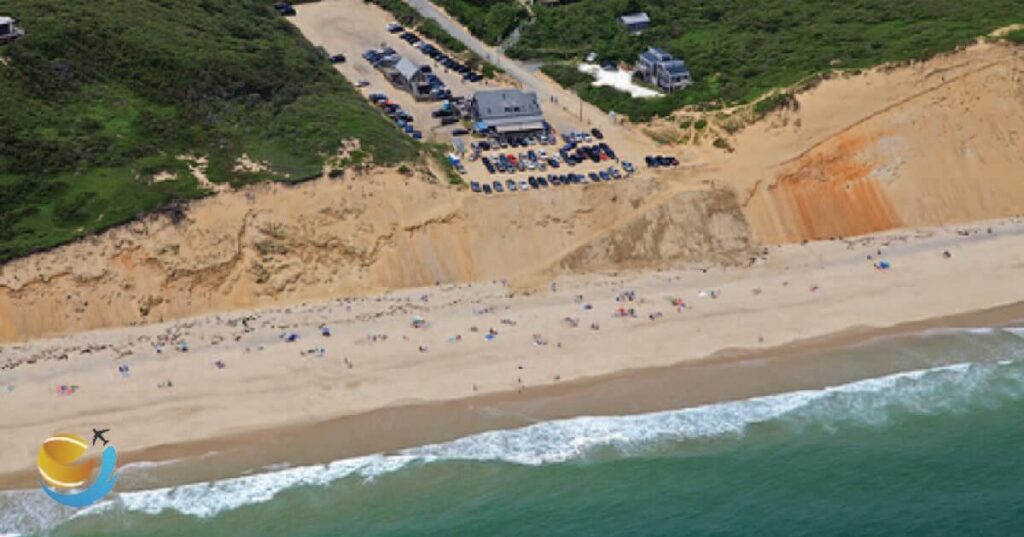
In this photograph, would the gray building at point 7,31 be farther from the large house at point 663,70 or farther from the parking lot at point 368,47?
the large house at point 663,70

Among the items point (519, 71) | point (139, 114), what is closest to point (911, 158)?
point (519, 71)

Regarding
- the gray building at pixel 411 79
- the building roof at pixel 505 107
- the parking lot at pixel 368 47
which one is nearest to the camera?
the building roof at pixel 505 107

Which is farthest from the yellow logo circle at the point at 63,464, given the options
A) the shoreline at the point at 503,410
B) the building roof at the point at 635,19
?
the building roof at the point at 635,19

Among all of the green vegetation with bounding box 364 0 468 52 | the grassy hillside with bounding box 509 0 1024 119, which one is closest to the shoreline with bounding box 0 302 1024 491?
the grassy hillside with bounding box 509 0 1024 119

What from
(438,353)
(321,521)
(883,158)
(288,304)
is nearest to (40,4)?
(288,304)

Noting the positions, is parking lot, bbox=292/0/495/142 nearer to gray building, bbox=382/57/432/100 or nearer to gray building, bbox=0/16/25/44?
gray building, bbox=382/57/432/100

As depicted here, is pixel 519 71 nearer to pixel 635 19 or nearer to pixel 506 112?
pixel 506 112
